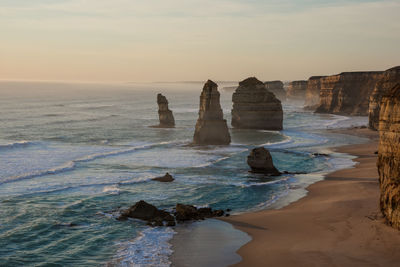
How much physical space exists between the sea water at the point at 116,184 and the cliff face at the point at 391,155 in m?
10.1

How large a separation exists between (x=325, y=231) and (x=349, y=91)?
10243 centimetres

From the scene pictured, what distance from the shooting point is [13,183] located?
39.5 metres

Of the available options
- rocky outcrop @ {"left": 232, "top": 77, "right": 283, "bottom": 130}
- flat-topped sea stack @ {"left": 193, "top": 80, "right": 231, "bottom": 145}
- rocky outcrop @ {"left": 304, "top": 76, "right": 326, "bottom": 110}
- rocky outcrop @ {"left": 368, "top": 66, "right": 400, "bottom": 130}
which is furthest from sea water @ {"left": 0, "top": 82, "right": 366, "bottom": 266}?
rocky outcrop @ {"left": 304, "top": 76, "right": 326, "bottom": 110}

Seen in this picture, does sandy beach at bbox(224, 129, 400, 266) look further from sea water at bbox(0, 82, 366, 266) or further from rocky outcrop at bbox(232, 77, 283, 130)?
rocky outcrop at bbox(232, 77, 283, 130)

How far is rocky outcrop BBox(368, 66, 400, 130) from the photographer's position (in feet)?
254

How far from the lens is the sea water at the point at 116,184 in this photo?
24641mm

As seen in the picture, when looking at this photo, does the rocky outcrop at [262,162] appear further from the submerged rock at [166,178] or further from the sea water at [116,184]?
the submerged rock at [166,178]

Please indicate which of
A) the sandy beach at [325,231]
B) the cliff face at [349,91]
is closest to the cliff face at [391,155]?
the sandy beach at [325,231]

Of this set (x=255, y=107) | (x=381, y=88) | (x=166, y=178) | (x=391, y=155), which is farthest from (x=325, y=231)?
(x=381, y=88)

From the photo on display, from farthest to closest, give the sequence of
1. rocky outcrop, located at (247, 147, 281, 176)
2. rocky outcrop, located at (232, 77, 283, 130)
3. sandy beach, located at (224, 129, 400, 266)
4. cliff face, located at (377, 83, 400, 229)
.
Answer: rocky outcrop, located at (232, 77, 283, 130)
rocky outcrop, located at (247, 147, 281, 176)
cliff face, located at (377, 83, 400, 229)
sandy beach, located at (224, 129, 400, 266)

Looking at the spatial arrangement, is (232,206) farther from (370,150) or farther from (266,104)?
(266,104)

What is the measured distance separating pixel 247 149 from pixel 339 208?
30752 millimetres

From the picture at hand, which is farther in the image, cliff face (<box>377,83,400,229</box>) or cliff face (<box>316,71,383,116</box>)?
cliff face (<box>316,71,383,116</box>)

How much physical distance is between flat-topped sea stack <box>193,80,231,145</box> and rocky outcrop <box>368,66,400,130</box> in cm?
3055
